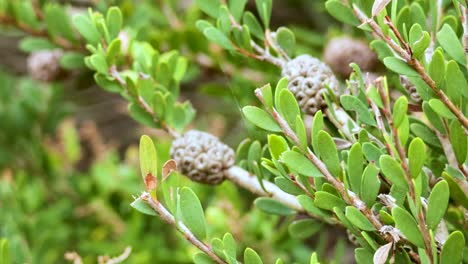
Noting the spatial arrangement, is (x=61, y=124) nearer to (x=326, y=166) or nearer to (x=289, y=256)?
(x=289, y=256)

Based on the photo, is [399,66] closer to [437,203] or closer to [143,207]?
[437,203]

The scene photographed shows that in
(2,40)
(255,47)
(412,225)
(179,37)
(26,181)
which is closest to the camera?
(412,225)

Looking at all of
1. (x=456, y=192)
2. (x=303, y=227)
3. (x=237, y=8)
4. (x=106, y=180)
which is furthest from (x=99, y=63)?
(x=106, y=180)

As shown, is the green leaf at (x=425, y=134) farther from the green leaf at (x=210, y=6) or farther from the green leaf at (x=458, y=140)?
the green leaf at (x=210, y=6)

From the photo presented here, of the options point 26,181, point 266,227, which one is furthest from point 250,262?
point 26,181

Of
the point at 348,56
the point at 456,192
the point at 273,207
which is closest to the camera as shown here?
the point at 456,192

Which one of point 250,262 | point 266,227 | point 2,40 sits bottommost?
point 2,40

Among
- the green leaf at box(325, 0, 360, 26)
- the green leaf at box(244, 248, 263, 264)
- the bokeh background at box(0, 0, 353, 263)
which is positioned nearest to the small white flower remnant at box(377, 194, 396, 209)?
the green leaf at box(244, 248, 263, 264)
